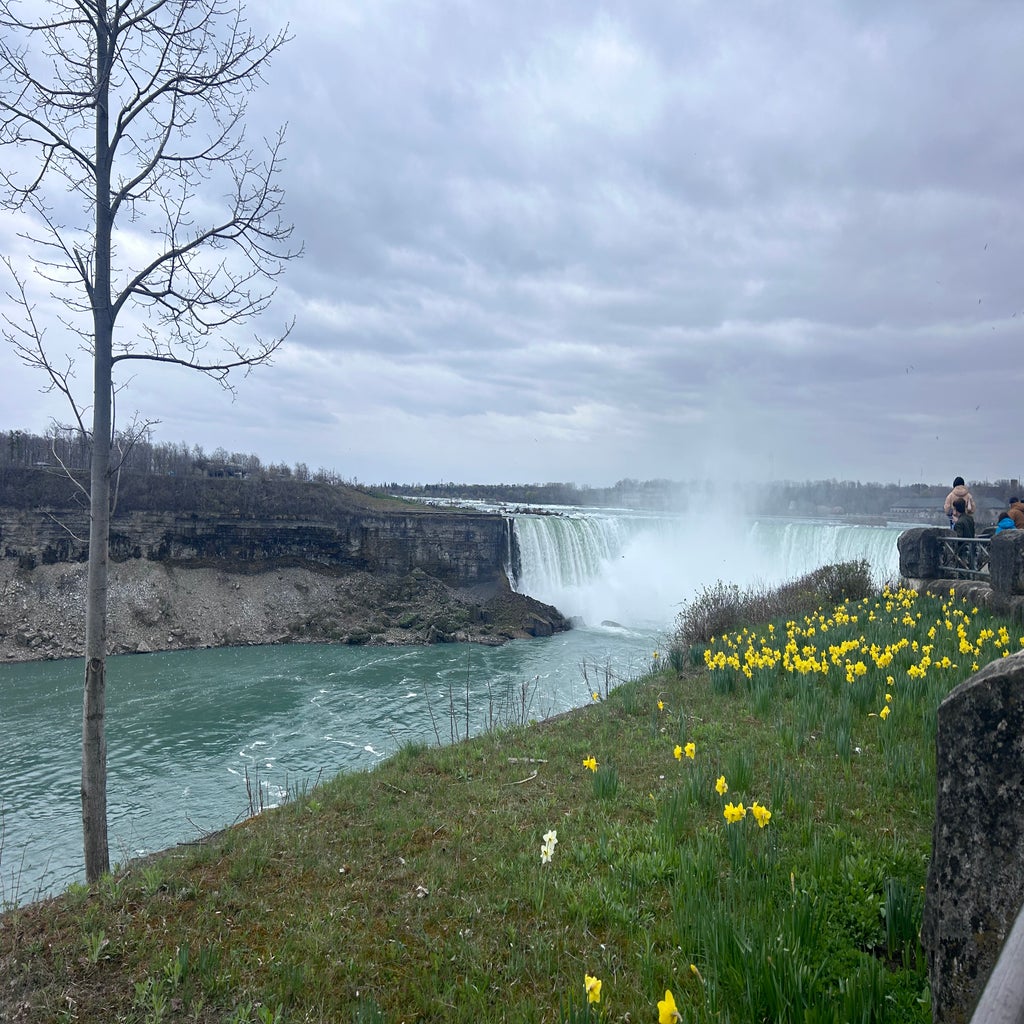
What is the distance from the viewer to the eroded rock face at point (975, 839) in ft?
6.66

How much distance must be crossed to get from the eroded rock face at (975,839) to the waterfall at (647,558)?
1429 inches

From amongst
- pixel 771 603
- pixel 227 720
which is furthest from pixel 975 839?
pixel 227 720

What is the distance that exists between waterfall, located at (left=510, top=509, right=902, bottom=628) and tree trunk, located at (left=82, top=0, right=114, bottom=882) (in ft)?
112

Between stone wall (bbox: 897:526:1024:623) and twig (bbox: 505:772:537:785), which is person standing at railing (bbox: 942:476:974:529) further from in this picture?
twig (bbox: 505:772:537:785)

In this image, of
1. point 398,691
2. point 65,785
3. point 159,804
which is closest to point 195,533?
point 398,691

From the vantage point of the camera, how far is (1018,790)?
2.04 m

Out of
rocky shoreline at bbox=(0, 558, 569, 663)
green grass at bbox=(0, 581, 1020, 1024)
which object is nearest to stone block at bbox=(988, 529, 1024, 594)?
green grass at bbox=(0, 581, 1020, 1024)

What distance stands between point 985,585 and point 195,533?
→ 132 feet

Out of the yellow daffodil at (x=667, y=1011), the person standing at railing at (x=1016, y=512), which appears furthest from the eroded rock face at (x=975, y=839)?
the person standing at railing at (x=1016, y=512)

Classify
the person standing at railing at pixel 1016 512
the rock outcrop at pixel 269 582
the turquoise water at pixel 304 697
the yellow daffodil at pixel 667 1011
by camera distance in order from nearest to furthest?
1. the yellow daffodil at pixel 667 1011
2. the turquoise water at pixel 304 697
3. the person standing at railing at pixel 1016 512
4. the rock outcrop at pixel 269 582

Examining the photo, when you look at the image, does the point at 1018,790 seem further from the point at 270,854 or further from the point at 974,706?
the point at 270,854

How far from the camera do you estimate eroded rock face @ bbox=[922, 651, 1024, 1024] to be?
2.03 m

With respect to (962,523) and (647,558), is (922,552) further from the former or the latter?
(647,558)

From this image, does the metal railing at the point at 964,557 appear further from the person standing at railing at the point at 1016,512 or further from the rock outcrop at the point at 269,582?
the rock outcrop at the point at 269,582
